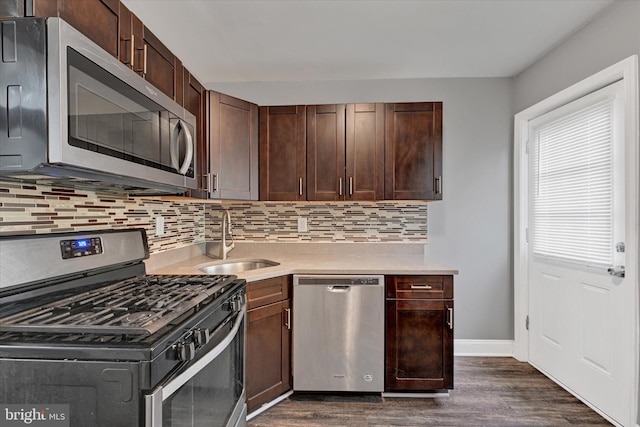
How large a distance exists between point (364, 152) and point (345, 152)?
0.46 ft

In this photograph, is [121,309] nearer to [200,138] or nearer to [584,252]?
[200,138]

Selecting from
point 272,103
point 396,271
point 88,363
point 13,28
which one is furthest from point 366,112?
point 88,363

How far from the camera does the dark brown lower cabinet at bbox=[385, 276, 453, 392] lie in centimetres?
227

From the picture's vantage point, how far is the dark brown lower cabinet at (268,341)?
2051mm

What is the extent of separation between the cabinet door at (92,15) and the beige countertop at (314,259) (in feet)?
4.12

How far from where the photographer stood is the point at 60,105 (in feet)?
2.90

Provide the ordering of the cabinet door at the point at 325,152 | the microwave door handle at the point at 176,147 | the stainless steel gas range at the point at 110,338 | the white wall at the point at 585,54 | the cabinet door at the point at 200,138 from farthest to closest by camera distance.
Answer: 1. the cabinet door at the point at 325,152
2. the cabinet door at the point at 200,138
3. the white wall at the point at 585,54
4. the microwave door handle at the point at 176,147
5. the stainless steel gas range at the point at 110,338

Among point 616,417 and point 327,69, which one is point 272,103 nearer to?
point 327,69

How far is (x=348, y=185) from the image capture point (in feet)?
8.53

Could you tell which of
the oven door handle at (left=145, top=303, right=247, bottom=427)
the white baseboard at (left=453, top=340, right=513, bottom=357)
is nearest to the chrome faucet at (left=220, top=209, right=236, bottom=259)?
the oven door handle at (left=145, top=303, right=247, bottom=427)

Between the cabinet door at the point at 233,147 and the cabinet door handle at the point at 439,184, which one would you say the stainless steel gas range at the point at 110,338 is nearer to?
the cabinet door at the point at 233,147

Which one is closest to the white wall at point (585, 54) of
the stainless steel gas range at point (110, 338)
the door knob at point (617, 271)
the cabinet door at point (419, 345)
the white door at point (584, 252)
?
the white door at point (584, 252)

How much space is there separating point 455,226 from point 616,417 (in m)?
1.54

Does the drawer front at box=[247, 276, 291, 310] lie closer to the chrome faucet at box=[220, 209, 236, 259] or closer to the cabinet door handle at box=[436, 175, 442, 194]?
the chrome faucet at box=[220, 209, 236, 259]
